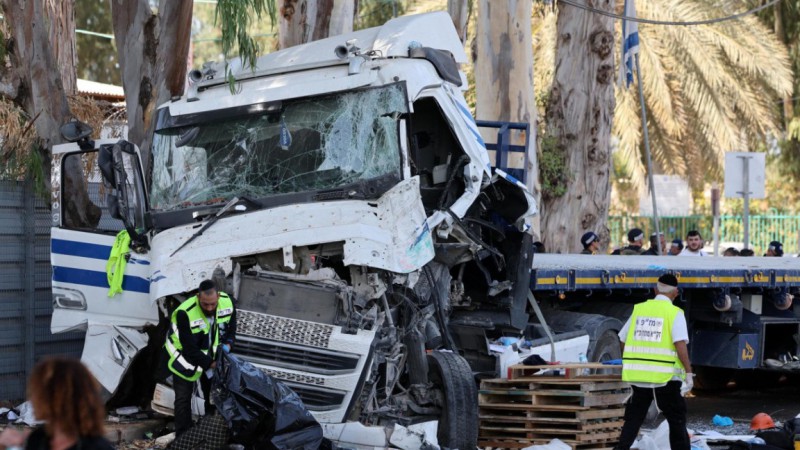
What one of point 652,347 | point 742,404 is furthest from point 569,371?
point 742,404

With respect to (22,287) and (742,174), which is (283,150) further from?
(742,174)

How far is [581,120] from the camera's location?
832 inches

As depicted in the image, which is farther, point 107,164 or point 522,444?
point 522,444

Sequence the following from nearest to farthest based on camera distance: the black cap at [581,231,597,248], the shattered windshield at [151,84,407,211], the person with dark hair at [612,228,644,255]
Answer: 1. the shattered windshield at [151,84,407,211]
2. the black cap at [581,231,597,248]
3. the person with dark hair at [612,228,644,255]

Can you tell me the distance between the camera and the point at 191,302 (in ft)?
29.0

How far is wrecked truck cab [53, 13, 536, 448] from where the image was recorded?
8742 mm

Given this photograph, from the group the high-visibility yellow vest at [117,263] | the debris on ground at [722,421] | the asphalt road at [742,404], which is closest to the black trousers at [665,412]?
the asphalt road at [742,404]

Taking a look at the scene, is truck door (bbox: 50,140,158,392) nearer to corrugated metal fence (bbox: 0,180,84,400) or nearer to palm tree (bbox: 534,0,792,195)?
corrugated metal fence (bbox: 0,180,84,400)

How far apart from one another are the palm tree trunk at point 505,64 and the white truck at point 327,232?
917 cm

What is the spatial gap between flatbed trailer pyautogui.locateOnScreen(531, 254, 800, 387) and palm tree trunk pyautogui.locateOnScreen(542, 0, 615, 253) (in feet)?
21.2

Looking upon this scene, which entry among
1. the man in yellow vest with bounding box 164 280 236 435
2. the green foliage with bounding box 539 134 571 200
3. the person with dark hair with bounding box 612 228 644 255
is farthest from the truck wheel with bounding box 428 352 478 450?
the green foliage with bounding box 539 134 571 200

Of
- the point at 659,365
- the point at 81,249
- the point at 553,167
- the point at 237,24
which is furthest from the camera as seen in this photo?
the point at 553,167

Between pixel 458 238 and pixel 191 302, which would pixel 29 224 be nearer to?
pixel 191 302

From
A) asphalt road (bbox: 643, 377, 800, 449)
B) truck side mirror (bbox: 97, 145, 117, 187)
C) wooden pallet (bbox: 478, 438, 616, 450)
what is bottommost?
asphalt road (bbox: 643, 377, 800, 449)
